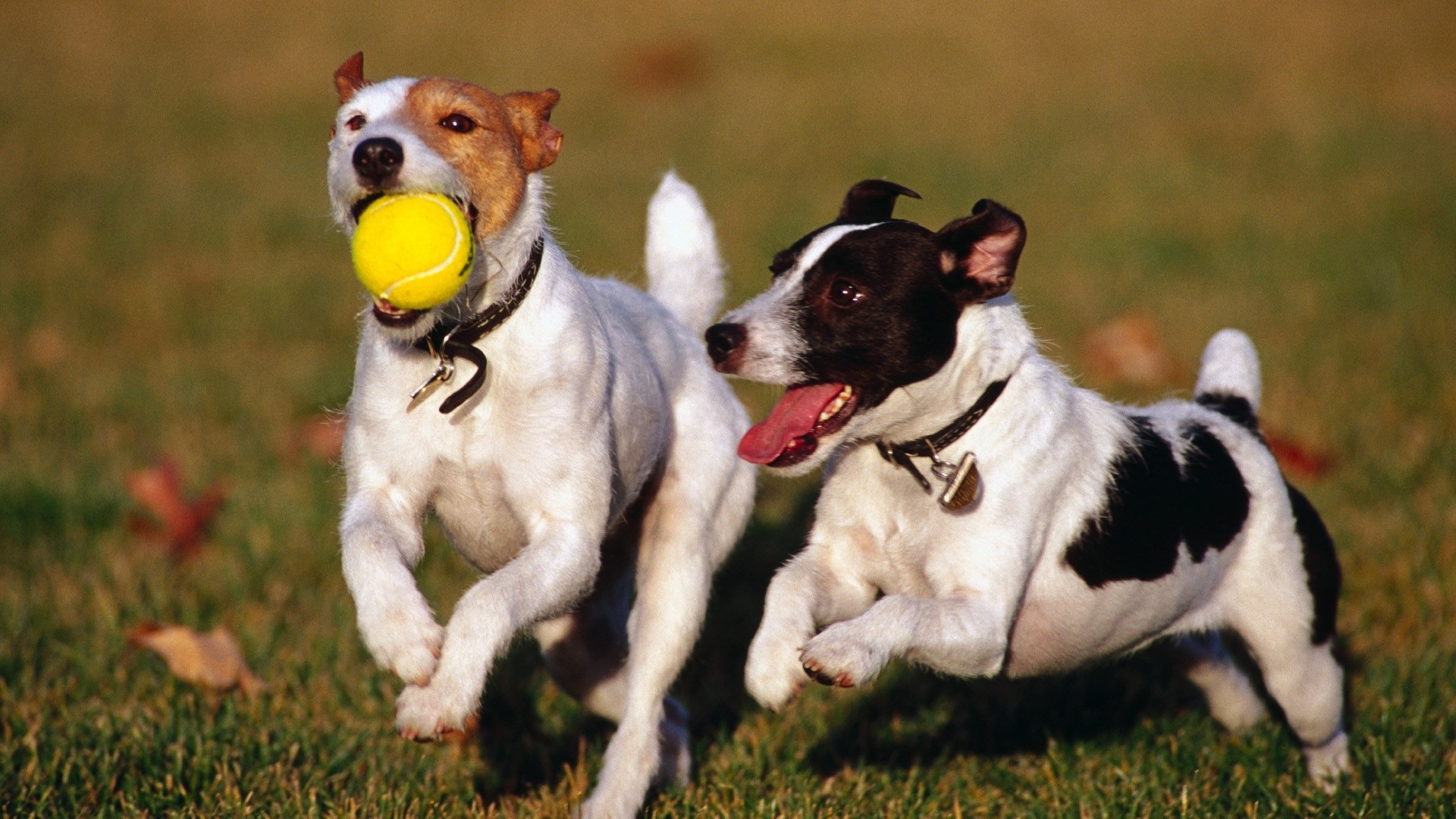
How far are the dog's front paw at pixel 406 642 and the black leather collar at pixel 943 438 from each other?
1464mm

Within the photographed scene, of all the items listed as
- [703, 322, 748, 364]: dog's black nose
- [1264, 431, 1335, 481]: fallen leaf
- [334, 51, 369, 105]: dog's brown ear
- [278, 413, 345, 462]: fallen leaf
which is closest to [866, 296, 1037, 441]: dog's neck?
[703, 322, 748, 364]: dog's black nose

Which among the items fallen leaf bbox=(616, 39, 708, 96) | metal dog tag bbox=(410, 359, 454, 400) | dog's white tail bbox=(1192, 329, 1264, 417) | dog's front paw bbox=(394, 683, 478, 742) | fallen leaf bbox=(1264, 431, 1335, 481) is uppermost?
metal dog tag bbox=(410, 359, 454, 400)

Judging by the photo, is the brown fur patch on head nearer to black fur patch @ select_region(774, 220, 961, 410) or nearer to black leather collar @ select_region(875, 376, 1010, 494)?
black fur patch @ select_region(774, 220, 961, 410)

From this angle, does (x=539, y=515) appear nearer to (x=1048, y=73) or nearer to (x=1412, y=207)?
(x=1412, y=207)

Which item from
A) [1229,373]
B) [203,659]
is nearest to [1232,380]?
[1229,373]

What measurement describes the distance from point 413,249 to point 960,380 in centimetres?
162

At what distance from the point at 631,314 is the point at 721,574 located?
2083 mm

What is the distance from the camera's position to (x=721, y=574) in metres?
6.68

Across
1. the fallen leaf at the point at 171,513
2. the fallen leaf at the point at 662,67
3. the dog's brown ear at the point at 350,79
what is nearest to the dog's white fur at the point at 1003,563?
the dog's brown ear at the point at 350,79

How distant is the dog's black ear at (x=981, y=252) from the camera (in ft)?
13.4

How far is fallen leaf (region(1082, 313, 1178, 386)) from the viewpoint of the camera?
8.87 metres

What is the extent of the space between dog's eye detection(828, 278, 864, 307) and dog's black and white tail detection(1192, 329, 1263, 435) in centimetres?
176

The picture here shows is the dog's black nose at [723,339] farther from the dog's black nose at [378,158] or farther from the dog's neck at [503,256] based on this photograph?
the dog's black nose at [378,158]

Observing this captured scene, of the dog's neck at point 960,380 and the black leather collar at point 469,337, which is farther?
the dog's neck at point 960,380
